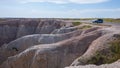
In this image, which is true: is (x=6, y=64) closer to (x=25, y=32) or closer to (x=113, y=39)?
(x=113, y=39)

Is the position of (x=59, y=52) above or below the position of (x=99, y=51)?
below

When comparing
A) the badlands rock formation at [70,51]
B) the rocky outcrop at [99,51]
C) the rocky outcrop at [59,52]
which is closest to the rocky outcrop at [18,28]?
the badlands rock formation at [70,51]

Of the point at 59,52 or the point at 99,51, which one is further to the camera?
the point at 59,52

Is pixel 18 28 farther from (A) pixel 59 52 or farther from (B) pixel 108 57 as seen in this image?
(B) pixel 108 57

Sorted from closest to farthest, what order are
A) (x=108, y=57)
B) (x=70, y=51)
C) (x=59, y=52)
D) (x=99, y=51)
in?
(x=108, y=57) < (x=99, y=51) < (x=70, y=51) < (x=59, y=52)

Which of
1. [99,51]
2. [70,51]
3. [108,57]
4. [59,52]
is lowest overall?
[59,52]

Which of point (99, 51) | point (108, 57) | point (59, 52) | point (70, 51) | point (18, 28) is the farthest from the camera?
point (18, 28)

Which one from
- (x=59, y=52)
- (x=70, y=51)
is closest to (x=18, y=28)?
(x=59, y=52)

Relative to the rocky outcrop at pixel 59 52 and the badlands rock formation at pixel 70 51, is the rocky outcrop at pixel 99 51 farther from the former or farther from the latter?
the rocky outcrop at pixel 59 52

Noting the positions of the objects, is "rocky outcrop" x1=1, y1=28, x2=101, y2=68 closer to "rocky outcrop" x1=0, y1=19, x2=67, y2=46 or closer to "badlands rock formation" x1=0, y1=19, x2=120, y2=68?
"badlands rock formation" x1=0, y1=19, x2=120, y2=68
